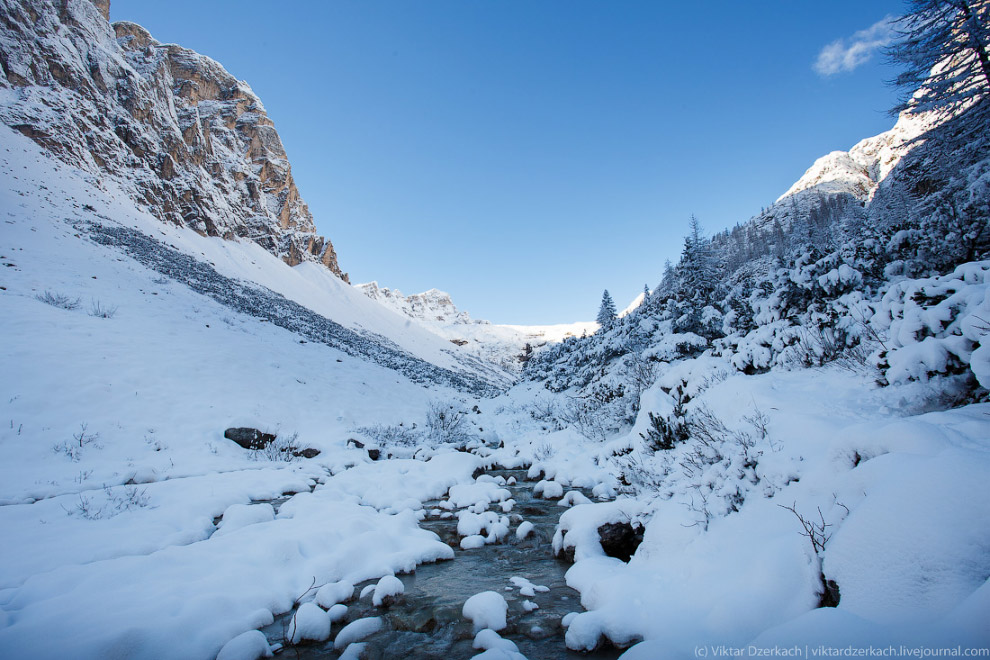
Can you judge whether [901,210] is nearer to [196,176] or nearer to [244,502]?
[244,502]

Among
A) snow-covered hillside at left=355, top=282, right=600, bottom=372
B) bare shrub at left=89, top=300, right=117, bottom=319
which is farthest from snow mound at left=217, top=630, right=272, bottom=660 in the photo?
snow-covered hillside at left=355, top=282, right=600, bottom=372

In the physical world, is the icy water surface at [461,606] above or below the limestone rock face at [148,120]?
below

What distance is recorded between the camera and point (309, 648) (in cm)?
308

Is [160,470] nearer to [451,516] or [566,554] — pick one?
[451,516]

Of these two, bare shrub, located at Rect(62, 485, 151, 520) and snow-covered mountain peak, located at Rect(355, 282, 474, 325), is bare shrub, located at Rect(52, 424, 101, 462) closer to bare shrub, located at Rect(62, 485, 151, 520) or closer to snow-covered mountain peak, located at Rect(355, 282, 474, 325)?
bare shrub, located at Rect(62, 485, 151, 520)

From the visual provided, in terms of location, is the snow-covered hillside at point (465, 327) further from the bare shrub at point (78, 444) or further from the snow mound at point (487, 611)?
the snow mound at point (487, 611)

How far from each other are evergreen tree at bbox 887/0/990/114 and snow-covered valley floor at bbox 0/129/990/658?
524 inches

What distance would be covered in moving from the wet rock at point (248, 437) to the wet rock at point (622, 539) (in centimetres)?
853

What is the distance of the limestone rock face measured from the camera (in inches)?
1209

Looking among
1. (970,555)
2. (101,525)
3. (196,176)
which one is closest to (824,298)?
(970,555)

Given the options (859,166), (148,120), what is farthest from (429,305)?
(859,166)

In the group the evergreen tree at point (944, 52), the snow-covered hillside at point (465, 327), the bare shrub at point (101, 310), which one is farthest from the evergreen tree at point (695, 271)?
the snow-covered hillside at point (465, 327)

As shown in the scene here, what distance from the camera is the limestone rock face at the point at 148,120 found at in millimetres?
30719

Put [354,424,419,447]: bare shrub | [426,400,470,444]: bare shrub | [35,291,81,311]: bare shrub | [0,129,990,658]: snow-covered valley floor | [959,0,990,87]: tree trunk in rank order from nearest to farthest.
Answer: [0,129,990,658]: snow-covered valley floor, [959,0,990,87]: tree trunk, [354,424,419,447]: bare shrub, [35,291,81,311]: bare shrub, [426,400,470,444]: bare shrub
